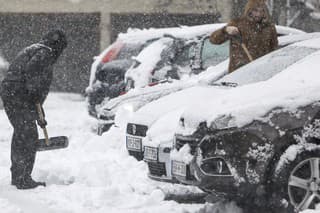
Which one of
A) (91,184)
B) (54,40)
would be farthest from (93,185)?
(54,40)

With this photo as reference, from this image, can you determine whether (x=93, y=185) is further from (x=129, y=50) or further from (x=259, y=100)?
(x=129, y=50)

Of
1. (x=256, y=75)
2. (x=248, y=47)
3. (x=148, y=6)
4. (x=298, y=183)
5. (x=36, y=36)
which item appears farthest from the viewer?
(x=36, y=36)

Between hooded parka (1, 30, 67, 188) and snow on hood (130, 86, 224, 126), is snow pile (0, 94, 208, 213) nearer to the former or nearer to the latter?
hooded parka (1, 30, 67, 188)

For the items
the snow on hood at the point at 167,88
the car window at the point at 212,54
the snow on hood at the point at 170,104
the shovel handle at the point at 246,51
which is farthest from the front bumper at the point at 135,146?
the car window at the point at 212,54

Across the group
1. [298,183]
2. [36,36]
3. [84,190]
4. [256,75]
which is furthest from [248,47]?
[36,36]

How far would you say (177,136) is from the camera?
6.58 metres

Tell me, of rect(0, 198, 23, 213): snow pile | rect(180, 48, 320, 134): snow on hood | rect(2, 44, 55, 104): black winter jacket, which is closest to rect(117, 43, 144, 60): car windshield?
rect(2, 44, 55, 104): black winter jacket

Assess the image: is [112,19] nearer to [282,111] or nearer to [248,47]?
[248,47]

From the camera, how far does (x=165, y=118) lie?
767cm

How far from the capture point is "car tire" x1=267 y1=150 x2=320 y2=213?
615 cm

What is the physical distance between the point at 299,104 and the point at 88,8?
19.0 m

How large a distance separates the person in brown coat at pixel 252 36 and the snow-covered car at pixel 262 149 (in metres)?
2.85

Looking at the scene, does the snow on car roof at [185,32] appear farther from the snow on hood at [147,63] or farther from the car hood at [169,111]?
the car hood at [169,111]

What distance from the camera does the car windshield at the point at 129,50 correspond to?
42.8ft
